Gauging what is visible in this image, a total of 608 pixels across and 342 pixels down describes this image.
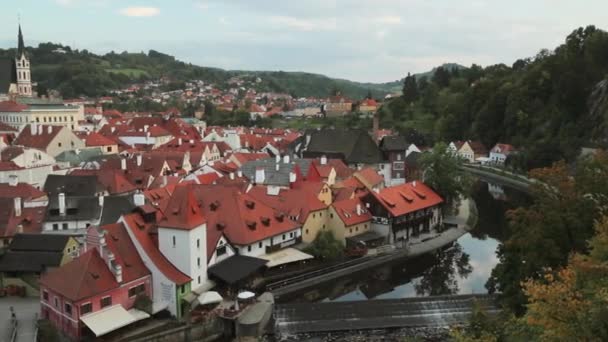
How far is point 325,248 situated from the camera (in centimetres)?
3906

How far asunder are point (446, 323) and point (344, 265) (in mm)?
9987

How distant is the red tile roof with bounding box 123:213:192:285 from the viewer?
2927cm

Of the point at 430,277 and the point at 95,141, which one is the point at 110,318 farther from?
the point at 95,141

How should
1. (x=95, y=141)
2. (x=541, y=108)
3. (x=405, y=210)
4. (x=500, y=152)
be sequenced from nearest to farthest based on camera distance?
(x=405, y=210), (x=95, y=141), (x=500, y=152), (x=541, y=108)

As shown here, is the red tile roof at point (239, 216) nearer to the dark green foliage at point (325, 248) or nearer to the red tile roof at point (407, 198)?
the dark green foliage at point (325, 248)

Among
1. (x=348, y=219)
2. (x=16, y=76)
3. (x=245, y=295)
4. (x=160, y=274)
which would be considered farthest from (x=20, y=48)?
(x=245, y=295)

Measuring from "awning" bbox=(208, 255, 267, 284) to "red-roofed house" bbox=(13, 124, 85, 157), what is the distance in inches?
1572

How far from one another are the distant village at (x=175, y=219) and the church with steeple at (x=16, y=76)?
37.6 metres

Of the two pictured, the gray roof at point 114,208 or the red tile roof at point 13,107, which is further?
the red tile roof at point 13,107

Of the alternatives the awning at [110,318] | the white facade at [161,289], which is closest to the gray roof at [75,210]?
the white facade at [161,289]

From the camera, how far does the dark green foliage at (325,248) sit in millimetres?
38719

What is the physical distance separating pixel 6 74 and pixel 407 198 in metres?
92.3

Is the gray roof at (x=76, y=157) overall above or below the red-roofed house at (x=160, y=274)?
above

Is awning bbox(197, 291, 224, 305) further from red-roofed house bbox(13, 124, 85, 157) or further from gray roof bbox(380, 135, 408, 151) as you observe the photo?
red-roofed house bbox(13, 124, 85, 157)
